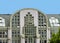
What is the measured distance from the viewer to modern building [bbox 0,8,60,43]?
97.3 m

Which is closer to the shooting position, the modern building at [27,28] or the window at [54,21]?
the modern building at [27,28]

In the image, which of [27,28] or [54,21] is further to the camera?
[54,21]

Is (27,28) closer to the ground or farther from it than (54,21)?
closer to the ground

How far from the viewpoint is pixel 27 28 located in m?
97.3

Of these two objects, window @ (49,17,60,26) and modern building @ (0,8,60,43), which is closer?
modern building @ (0,8,60,43)

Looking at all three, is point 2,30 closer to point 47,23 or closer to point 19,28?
point 19,28

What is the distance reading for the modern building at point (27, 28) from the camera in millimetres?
97312

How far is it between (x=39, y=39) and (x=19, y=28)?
599 centimetres

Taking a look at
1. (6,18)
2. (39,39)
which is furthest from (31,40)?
(6,18)

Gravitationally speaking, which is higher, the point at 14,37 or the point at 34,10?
the point at 34,10

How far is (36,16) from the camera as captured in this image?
324 feet

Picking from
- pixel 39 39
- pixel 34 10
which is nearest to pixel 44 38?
pixel 39 39

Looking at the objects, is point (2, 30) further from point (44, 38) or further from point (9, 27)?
point (44, 38)

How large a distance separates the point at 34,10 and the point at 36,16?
5.48ft
